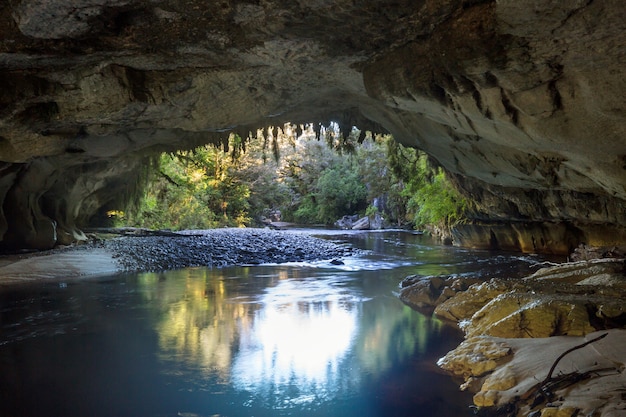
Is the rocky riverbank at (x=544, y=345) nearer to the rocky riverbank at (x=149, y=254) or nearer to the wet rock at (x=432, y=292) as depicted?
the wet rock at (x=432, y=292)

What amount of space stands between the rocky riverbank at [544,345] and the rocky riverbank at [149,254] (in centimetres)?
746

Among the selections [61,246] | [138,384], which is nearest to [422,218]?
[61,246]

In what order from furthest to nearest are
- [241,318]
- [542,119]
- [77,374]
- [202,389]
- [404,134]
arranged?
[404,134] → [241,318] → [542,119] → [77,374] → [202,389]

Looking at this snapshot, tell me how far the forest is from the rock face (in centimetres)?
356

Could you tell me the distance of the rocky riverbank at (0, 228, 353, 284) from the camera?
11.2 m

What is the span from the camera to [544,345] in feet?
16.2

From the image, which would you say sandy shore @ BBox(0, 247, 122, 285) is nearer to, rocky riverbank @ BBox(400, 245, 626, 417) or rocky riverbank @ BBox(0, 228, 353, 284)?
rocky riverbank @ BBox(0, 228, 353, 284)

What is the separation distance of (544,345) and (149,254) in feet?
37.0

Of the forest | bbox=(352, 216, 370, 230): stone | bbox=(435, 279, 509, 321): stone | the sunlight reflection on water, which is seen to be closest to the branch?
the sunlight reflection on water

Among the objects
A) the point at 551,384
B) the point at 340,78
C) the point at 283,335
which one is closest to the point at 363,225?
the point at 340,78

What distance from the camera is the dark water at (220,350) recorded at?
449 cm

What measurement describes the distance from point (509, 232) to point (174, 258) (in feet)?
38.7

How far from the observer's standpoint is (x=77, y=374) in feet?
17.1

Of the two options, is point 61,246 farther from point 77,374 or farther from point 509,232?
point 509,232
